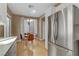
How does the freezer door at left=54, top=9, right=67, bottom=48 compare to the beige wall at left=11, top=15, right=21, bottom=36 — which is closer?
the beige wall at left=11, top=15, right=21, bottom=36

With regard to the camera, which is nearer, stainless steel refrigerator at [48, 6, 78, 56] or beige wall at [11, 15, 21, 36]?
beige wall at [11, 15, 21, 36]

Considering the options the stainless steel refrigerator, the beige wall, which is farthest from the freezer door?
the beige wall

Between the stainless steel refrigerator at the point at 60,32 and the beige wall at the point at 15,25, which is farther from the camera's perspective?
the stainless steel refrigerator at the point at 60,32

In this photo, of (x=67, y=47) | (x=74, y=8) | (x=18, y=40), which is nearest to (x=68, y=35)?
(x=67, y=47)

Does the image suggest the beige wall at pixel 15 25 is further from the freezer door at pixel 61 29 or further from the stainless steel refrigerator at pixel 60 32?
the freezer door at pixel 61 29

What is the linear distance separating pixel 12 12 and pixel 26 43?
593 mm

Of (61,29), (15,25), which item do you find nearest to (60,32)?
(61,29)

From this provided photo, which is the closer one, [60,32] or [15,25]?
[15,25]

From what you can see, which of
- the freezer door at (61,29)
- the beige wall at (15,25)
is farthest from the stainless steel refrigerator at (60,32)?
the beige wall at (15,25)

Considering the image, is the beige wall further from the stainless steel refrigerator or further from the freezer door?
the freezer door

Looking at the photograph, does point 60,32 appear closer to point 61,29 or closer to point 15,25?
point 61,29

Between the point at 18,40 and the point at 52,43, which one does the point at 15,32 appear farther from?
the point at 52,43

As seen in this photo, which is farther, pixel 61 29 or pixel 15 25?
pixel 61 29

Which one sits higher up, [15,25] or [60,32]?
[15,25]
